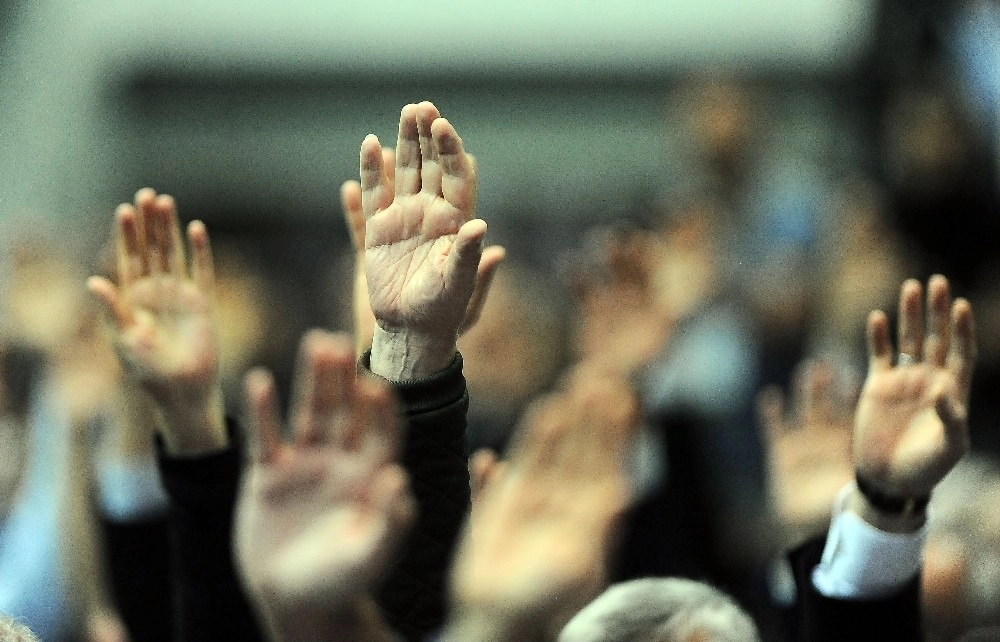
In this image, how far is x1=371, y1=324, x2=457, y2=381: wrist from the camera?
40.3 inches

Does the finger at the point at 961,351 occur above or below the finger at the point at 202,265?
below

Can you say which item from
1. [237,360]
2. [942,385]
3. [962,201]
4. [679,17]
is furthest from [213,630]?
[679,17]

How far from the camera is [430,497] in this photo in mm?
999

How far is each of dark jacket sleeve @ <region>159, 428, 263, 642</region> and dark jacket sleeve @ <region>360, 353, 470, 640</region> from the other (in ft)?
0.39

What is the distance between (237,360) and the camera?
2.76 m

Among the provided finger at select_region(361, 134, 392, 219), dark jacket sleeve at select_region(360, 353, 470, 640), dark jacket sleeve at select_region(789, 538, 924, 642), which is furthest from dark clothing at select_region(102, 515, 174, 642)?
dark jacket sleeve at select_region(789, 538, 924, 642)

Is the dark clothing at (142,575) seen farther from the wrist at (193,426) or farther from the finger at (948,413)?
the finger at (948,413)

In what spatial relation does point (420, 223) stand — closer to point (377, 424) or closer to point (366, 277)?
point (366, 277)

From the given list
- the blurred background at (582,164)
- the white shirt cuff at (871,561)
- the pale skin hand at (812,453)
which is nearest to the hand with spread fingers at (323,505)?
the white shirt cuff at (871,561)

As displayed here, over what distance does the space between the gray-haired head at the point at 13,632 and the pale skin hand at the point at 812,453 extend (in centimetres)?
86

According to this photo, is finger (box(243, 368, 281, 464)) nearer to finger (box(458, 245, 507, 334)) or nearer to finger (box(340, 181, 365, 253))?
finger (box(458, 245, 507, 334))

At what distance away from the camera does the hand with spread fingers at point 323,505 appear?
34.0 inches

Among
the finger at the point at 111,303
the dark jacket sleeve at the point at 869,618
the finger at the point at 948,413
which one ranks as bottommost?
the dark jacket sleeve at the point at 869,618

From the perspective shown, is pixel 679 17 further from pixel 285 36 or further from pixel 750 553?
pixel 750 553
